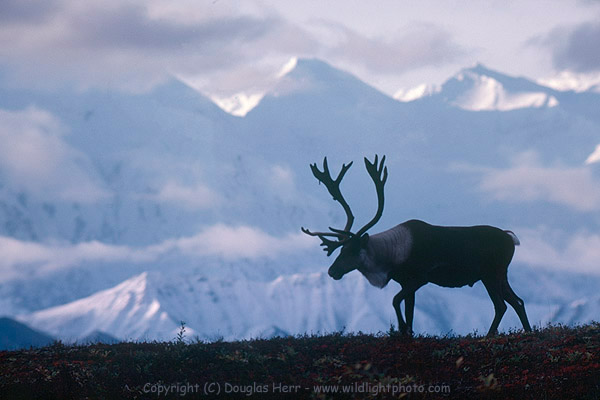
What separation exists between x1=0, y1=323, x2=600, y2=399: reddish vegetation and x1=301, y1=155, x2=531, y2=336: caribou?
1.78m

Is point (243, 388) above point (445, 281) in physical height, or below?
below

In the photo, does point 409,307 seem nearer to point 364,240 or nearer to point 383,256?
point 383,256

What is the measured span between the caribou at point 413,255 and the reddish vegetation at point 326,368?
5.84 ft

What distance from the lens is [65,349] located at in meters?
16.1

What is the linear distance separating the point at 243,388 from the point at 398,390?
90.8 inches

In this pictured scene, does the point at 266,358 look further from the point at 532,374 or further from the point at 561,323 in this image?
the point at 561,323

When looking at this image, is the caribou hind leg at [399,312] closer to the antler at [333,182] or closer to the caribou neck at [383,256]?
the caribou neck at [383,256]

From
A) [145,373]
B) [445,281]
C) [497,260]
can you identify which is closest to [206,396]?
[145,373]

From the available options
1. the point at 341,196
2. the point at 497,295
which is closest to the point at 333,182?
the point at 341,196

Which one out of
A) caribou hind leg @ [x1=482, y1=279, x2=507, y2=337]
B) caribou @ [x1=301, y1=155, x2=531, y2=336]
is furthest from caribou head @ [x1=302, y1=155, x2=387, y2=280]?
caribou hind leg @ [x1=482, y1=279, x2=507, y2=337]

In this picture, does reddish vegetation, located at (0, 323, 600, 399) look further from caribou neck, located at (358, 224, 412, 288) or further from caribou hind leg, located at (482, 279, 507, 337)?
caribou hind leg, located at (482, 279, 507, 337)

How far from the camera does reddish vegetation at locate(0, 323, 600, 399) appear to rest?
11.5 metres

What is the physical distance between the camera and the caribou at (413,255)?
55.2ft

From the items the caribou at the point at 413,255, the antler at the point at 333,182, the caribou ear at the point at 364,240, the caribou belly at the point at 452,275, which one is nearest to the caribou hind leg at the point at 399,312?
the caribou at the point at 413,255
